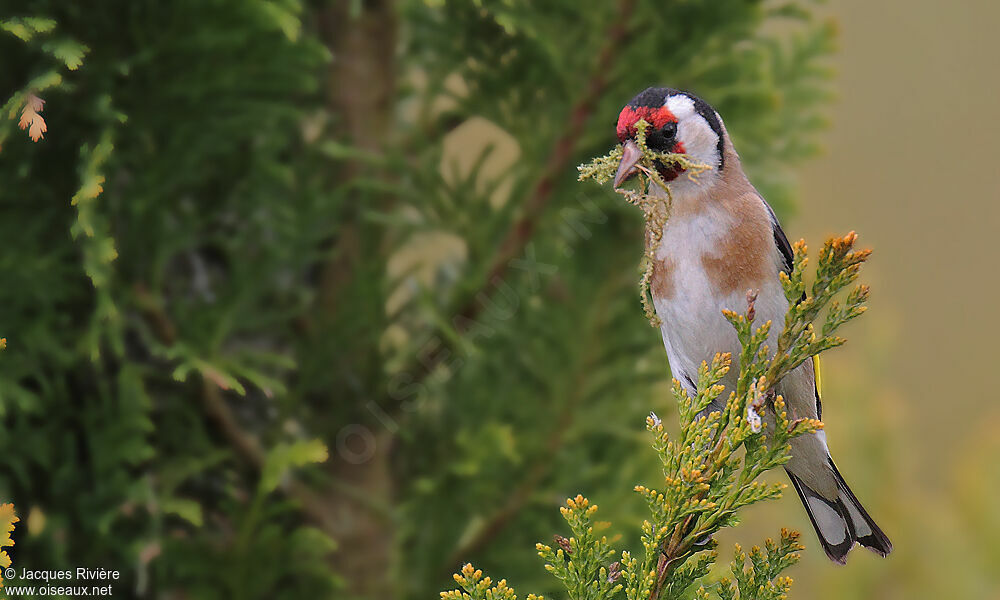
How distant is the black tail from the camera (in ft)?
4.69

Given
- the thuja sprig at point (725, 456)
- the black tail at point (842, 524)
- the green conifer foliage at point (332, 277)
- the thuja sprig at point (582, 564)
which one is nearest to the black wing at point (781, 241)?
the thuja sprig at point (725, 456)

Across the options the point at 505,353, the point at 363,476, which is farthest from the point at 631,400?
the point at 363,476

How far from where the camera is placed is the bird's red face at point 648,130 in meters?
1.17

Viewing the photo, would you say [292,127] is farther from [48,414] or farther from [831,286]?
[831,286]

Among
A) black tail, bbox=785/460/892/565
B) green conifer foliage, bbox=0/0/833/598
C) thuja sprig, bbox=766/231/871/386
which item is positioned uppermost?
green conifer foliage, bbox=0/0/833/598

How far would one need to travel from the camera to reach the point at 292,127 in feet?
7.79

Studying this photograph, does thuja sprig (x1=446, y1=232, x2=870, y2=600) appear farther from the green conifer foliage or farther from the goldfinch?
the green conifer foliage

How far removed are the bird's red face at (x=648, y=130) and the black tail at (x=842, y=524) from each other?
2.09 feet

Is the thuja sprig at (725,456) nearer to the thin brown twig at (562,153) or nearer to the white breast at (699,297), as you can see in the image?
the white breast at (699,297)

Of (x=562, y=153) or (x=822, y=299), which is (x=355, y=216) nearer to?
(x=562, y=153)

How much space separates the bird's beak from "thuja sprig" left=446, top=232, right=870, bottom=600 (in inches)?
8.7

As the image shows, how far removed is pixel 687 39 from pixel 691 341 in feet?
3.68

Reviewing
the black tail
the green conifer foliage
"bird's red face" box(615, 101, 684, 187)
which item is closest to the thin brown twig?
the green conifer foliage

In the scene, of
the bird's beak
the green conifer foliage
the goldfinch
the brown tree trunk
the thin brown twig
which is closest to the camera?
the bird's beak
